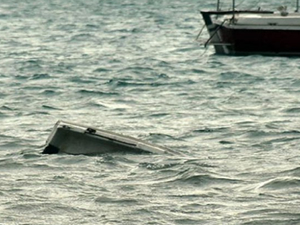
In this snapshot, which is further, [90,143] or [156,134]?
[156,134]

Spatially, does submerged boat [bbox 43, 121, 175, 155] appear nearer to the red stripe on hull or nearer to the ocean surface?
the ocean surface

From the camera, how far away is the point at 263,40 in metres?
42.4

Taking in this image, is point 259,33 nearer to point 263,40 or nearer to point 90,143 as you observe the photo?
point 263,40

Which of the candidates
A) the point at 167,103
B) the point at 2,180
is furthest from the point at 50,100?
the point at 2,180

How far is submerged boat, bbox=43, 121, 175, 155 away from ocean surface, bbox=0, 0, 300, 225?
199 millimetres

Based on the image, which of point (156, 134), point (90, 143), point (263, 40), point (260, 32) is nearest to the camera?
point (90, 143)

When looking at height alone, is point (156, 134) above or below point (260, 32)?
above

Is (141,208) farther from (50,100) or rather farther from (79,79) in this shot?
(79,79)

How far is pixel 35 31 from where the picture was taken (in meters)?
67.6

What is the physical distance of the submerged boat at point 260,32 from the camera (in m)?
41.6

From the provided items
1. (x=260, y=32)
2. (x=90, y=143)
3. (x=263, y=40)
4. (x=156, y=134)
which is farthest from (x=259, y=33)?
(x=90, y=143)

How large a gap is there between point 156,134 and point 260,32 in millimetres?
19569

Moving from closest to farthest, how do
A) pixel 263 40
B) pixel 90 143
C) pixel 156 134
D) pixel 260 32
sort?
pixel 90 143 < pixel 156 134 < pixel 260 32 < pixel 263 40

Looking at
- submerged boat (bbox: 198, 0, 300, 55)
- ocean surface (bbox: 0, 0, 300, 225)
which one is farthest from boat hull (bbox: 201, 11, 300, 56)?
ocean surface (bbox: 0, 0, 300, 225)
